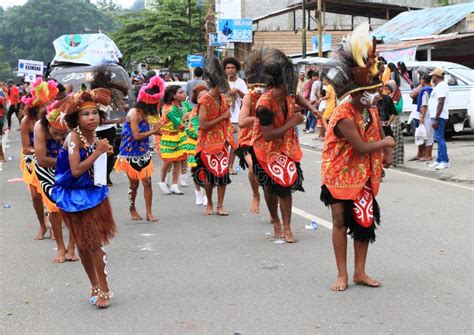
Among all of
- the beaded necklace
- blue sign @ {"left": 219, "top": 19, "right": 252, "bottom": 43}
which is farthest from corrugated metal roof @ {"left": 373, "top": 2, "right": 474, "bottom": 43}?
the beaded necklace

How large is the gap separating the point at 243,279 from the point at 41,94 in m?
3.13

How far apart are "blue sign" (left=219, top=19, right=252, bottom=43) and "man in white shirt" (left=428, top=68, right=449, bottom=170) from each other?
27.6 metres

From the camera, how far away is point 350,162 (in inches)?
233

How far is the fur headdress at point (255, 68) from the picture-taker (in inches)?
310

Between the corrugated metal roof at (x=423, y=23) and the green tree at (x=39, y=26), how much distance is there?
96342mm

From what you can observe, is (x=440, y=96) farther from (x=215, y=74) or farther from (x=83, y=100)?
(x=83, y=100)

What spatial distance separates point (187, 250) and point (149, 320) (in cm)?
236

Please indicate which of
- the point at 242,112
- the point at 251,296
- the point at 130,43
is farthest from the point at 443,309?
the point at 130,43

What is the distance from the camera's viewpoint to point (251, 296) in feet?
19.6

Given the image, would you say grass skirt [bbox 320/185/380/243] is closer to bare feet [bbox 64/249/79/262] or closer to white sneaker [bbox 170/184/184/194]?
bare feet [bbox 64/249/79/262]

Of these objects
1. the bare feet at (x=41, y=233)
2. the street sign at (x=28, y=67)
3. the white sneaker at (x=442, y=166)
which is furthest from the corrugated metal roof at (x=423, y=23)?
the bare feet at (x=41, y=233)

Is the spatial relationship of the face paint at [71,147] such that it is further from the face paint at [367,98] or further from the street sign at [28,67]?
the street sign at [28,67]

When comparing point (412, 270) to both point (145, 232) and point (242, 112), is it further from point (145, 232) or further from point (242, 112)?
point (145, 232)

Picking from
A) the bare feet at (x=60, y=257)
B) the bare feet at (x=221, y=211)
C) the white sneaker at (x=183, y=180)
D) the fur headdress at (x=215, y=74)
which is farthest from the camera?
the white sneaker at (x=183, y=180)
